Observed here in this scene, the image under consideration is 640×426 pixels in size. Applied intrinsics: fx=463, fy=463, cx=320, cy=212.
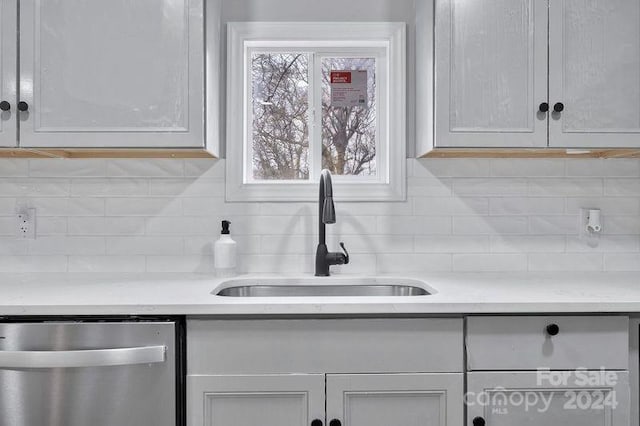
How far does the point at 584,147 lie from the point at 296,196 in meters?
1.09

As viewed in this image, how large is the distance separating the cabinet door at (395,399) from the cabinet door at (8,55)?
4.47ft

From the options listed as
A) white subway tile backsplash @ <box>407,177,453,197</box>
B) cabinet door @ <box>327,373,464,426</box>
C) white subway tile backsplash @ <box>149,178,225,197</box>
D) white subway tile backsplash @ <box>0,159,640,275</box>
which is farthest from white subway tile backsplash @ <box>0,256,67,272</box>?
white subway tile backsplash @ <box>407,177,453,197</box>

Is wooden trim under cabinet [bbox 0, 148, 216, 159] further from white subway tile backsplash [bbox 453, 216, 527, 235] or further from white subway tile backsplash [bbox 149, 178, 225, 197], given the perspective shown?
white subway tile backsplash [bbox 453, 216, 527, 235]

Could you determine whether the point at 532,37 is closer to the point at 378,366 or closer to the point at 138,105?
the point at 378,366

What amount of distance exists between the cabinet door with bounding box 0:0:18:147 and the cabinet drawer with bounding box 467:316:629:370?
164 centimetres

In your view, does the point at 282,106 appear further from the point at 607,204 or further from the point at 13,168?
the point at 607,204

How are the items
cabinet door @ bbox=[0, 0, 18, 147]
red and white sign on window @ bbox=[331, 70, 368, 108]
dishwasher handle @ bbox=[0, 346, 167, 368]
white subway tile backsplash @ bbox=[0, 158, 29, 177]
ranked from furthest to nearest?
red and white sign on window @ bbox=[331, 70, 368, 108] < white subway tile backsplash @ bbox=[0, 158, 29, 177] < cabinet door @ bbox=[0, 0, 18, 147] < dishwasher handle @ bbox=[0, 346, 167, 368]

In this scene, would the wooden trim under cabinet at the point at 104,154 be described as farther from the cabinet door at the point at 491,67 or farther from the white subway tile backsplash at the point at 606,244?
the white subway tile backsplash at the point at 606,244

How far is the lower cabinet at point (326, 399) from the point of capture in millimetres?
1346

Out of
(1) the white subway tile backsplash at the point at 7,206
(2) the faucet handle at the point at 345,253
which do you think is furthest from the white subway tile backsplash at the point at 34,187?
(2) the faucet handle at the point at 345,253

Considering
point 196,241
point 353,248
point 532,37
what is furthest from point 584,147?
point 196,241

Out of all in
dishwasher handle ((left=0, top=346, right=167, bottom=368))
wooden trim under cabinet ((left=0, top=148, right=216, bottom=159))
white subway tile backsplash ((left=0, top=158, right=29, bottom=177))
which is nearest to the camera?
dishwasher handle ((left=0, top=346, right=167, bottom=368))

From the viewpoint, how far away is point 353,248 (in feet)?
6.44

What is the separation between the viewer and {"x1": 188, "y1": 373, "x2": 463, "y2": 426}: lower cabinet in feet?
4.42
